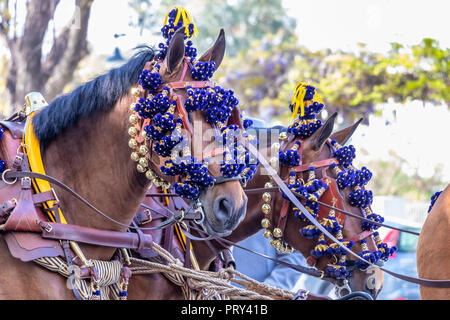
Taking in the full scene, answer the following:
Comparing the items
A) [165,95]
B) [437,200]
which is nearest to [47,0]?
[165,95]

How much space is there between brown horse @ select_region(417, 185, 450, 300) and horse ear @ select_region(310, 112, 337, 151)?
0.83m

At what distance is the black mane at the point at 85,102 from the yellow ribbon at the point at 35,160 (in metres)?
0.03

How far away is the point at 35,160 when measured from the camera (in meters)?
2.70

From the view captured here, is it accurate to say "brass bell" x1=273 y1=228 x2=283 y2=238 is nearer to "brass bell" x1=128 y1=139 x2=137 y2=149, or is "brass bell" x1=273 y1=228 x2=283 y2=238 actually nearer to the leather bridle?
the leather bridle

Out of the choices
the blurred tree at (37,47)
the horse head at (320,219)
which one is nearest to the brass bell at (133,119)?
the horse head at (320,219)

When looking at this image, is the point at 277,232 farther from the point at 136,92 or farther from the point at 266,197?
the point at 136,92

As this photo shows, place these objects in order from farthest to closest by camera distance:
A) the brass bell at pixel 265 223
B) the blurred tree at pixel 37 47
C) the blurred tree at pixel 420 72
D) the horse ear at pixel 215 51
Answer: the blurred tree at pixel 420 72 → the blurred tree at pixel 37 47 → the brass bell at pixel 265 223 → the horse ear at pixel 215 51

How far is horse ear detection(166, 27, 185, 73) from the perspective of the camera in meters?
2.64

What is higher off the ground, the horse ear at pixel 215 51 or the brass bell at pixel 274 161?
the horse ear at pixel 215 51

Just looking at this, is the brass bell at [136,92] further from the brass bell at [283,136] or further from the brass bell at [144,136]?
the brass bell at [283,136]

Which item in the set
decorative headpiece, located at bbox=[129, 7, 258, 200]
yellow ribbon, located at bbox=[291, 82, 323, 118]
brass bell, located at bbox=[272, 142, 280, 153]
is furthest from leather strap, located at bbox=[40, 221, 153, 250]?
yellow ribbon, located at bbox=[291, 82, 323, 118]

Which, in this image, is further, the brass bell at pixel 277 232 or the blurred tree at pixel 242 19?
the blurred tree at pixel 242 19

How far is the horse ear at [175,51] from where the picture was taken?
2.64 m

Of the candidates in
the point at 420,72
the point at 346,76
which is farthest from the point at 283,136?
the point at 346,76
